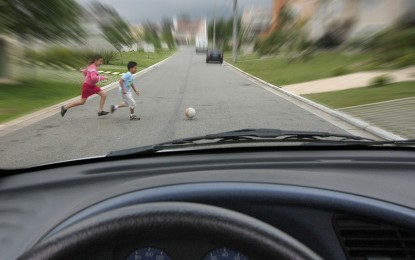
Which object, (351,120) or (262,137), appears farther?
(351,120)

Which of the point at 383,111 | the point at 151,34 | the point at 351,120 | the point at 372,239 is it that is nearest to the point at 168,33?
the point at 151,34

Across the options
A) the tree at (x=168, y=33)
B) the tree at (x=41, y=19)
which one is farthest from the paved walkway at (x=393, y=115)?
the tree at (x=41, y=19)

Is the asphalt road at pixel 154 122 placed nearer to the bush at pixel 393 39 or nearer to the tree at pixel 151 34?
the tree at pixel 151 34

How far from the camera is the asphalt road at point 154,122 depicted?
736 cm

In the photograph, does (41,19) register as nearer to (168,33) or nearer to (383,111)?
(168,33)

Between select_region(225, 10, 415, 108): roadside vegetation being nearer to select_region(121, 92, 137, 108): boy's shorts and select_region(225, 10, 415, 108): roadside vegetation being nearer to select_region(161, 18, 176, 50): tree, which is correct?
select_region(161, 18, 176, 50): tree

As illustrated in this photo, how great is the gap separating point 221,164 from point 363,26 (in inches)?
43.1

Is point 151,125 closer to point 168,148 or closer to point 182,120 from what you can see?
point 182,120

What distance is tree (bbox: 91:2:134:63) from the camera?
5.34ft

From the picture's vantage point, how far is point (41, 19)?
1420 millimetres

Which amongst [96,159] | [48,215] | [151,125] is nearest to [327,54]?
[48,215]

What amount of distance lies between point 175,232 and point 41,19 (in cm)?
72

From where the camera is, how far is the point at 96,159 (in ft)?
8.49

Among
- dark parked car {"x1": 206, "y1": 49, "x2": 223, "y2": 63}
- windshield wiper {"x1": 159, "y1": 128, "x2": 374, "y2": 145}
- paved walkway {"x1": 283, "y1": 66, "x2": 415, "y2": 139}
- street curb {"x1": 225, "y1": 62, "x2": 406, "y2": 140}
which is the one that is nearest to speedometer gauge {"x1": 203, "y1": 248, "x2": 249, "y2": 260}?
dark parked car {"x1": 206, "y1": 49, "x2": 223, "y2": 63}
